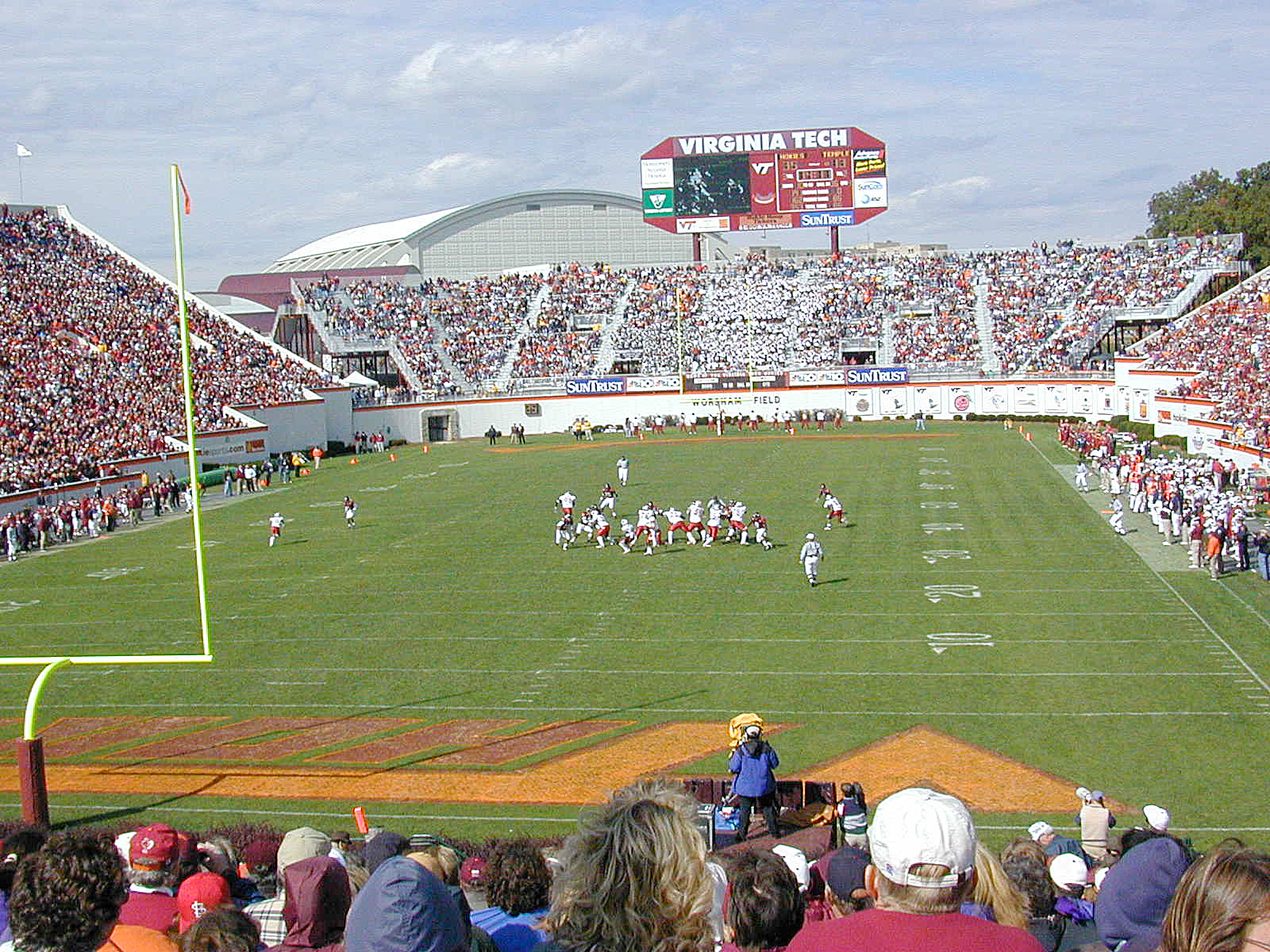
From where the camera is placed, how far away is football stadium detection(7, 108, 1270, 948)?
11992 mm

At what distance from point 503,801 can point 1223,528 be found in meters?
15.0

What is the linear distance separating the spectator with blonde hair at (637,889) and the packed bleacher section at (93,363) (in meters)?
31.8

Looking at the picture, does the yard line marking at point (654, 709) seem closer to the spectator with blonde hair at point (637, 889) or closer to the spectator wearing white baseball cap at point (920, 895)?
the spectator with blonde hair at point (637, 889)

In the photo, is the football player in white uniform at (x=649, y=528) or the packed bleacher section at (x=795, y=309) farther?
the packed bleacher section at (x=795, y=309)

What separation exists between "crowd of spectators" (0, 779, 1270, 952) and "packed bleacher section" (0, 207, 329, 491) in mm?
29896

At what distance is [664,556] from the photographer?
24.7 metres

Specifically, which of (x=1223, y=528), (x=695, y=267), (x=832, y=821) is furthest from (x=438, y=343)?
(x=832, y=821)

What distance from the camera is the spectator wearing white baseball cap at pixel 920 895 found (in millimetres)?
2904

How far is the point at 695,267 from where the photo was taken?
229ft

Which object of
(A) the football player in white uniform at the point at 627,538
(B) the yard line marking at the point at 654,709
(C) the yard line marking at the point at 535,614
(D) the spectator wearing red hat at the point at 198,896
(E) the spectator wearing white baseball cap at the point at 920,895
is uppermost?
(E) the spectator wearing white baseball cap at the point at 920,895

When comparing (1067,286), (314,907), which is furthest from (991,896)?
(1067,286)

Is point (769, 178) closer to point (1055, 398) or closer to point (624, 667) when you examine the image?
point (1055, 398)

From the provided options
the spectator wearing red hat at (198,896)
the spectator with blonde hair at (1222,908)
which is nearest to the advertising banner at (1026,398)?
the spectator wearing red hat at (198,896)

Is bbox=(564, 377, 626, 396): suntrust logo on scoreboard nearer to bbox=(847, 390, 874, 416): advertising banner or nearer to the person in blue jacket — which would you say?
bbox=(847, 390, 874, 416): advertising banner
